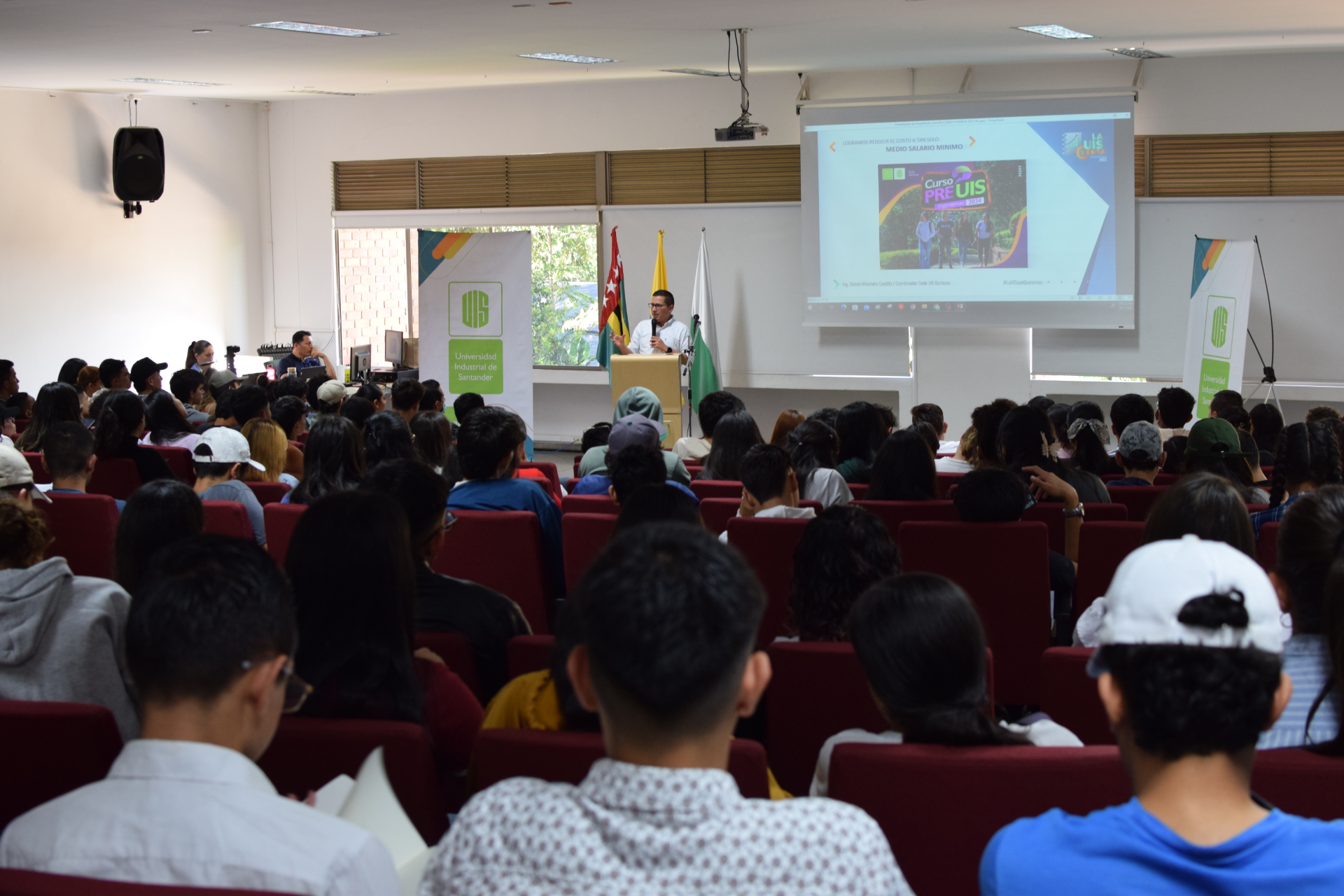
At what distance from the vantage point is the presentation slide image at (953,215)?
32.6 ft

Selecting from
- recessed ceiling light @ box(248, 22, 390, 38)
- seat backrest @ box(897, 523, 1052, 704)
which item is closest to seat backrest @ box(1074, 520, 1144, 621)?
seat backrest @ box(897, 523, 1052, 704)

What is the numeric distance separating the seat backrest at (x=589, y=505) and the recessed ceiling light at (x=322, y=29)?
451cm

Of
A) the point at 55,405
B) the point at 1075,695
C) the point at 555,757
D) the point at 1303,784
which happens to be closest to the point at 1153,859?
the point at 1303,784

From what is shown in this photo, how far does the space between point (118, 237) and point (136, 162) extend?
832 mm

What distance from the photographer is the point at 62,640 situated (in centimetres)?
248

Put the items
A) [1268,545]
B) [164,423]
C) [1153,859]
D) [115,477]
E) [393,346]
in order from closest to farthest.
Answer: [1153,859] < [1268,545] < [115,477] < [164,423] < [393,346]

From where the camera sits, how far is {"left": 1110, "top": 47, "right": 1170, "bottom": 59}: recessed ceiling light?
909 cm

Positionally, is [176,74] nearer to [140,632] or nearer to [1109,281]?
[1109,281]

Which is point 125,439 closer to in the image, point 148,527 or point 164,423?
point 164,423

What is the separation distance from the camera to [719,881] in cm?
111

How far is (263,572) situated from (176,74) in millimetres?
9783

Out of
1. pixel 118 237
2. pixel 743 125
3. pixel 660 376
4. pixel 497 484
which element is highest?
pixel 743 125

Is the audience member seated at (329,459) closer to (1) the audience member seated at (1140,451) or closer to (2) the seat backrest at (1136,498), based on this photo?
(2) the seat backrest at (1136,498)

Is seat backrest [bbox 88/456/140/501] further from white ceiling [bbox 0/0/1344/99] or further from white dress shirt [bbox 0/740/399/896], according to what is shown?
white dress shirt [bbox 0/740/399/896]
